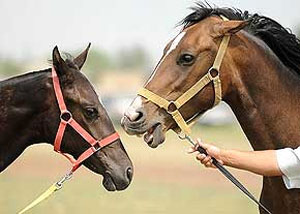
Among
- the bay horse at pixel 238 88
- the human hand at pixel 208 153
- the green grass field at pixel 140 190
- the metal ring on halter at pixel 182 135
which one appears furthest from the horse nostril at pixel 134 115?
the green grass field at pixel 140 190

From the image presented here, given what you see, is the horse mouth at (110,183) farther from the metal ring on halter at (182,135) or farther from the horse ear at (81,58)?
the metal ring on halter at (182,135)

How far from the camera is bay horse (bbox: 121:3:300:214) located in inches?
209

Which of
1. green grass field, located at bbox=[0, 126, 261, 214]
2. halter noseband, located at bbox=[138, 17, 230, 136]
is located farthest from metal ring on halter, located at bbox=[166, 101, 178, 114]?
green grass field, located at bbox=[0, 126, 261, 214]

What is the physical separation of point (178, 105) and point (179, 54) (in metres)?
0.33

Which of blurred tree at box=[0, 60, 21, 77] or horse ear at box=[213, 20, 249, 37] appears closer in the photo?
horse ear at box=[213, 20, 249, 37]

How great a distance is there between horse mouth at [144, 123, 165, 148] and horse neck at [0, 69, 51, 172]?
1415 mm

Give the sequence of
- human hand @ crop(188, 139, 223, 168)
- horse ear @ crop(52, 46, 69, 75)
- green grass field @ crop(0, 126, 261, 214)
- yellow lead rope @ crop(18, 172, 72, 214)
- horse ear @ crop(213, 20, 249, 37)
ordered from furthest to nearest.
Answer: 1. green grass field @ crop(0, 126, 261, 214)
2. horse ear @ crop(52, 46, 69, 75)
3. yellow lead rope @ crop(18, 172, 72, 214)
4. horse ear @ crop(213, 20, 249, 37)
5. human hand @ crop(188, 139, 223, 168)

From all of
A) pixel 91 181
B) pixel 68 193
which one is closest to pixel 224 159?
pixel 68 193

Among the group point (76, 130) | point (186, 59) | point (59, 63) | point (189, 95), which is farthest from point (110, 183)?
point (186, 59)

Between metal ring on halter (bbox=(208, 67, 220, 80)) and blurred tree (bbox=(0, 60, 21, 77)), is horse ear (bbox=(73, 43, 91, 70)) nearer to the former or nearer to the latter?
metal ring on halter (bbox=(208, 67, 220, 80))

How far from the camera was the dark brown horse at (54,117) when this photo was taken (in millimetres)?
6445

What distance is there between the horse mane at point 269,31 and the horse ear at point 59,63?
1.22 metres

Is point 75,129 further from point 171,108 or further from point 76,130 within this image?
point 171,108

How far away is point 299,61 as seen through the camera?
5.55 meters
